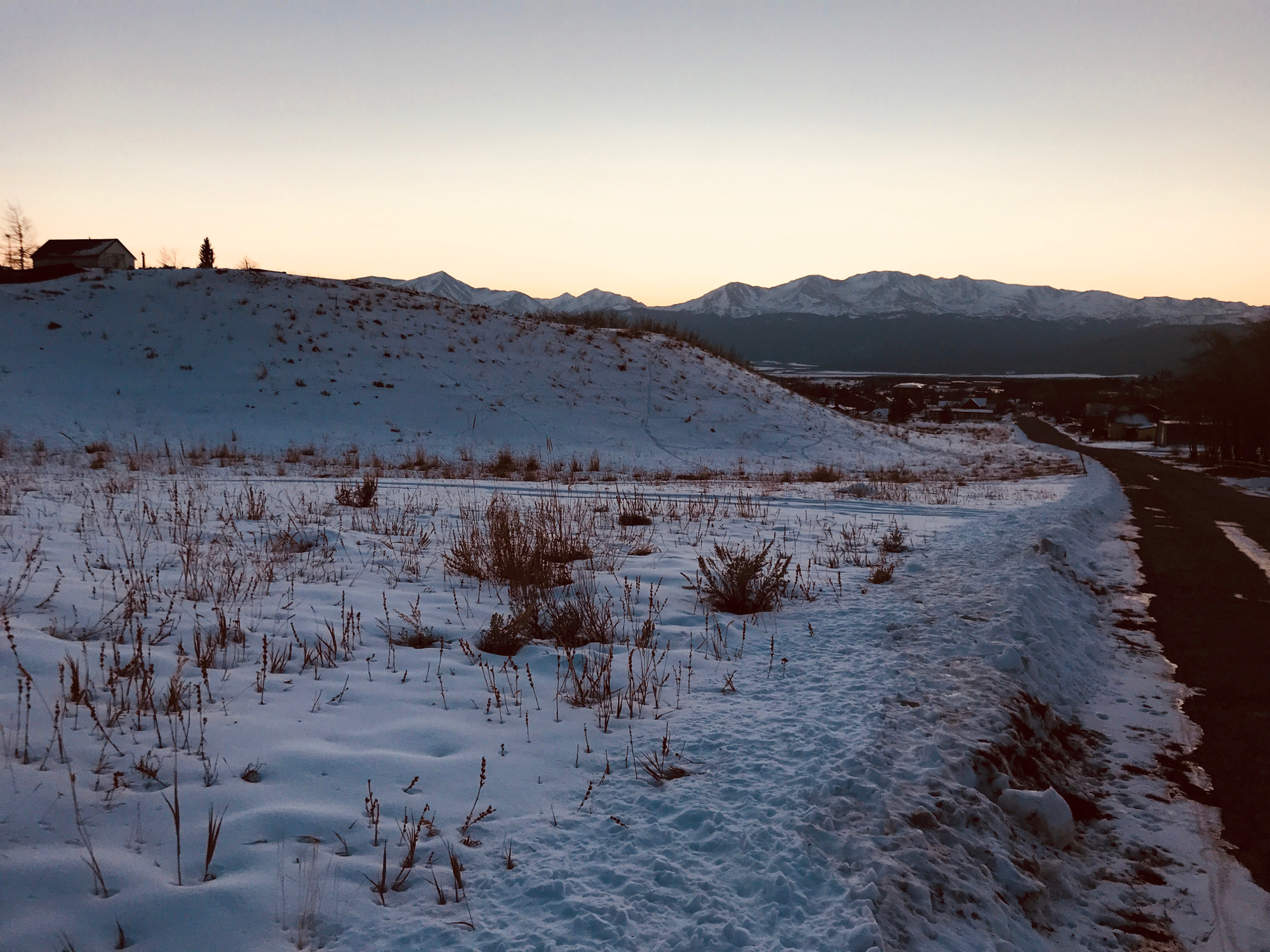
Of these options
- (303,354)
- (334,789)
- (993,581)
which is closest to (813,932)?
(334,789)

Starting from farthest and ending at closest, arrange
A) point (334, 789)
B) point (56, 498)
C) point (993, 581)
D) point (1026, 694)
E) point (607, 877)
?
1. point (56, 498)
2. point (993, 581)
3. point (1026, 694)
4. point (334, 789)
5. point (607, 877)

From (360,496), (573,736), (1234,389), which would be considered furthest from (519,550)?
(1234,389)

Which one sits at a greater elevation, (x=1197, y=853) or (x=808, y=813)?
(x=808, y=813)

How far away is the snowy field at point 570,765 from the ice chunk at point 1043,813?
1cm

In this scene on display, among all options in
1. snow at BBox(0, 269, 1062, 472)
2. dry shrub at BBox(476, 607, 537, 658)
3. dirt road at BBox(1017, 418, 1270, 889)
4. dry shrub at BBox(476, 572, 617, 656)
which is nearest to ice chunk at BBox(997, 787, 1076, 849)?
dirt road at BBox(1017, 418, 1270, 889)

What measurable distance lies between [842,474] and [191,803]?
19.5 meters

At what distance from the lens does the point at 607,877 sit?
2391 mm

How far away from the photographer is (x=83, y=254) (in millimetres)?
58781

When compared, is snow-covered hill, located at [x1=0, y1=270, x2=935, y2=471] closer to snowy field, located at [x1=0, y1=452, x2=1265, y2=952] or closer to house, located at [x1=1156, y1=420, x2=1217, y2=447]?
snowy field, located at [x1=0, y1=452, x2=1265, y2=952]

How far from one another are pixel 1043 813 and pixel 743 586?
2707 mm

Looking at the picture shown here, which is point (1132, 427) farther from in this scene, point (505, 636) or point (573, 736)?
point (573, 736)

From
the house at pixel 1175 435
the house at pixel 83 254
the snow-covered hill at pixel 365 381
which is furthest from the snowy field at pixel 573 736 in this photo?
the house at pixel 83 254

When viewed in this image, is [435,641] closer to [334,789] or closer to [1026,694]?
[334,789]

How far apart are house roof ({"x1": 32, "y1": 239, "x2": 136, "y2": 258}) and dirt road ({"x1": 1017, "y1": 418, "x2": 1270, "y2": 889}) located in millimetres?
77189
